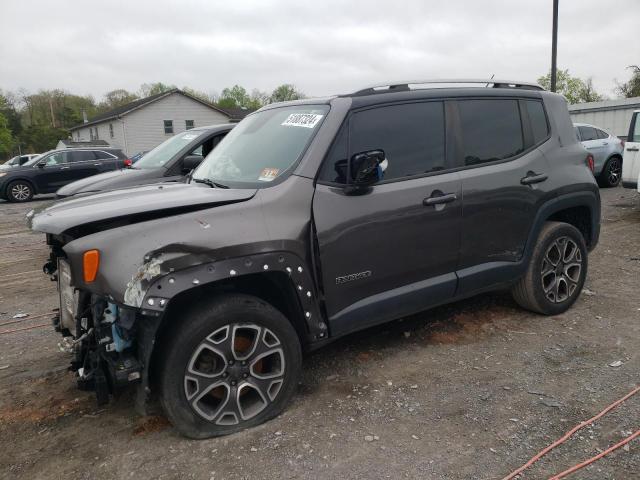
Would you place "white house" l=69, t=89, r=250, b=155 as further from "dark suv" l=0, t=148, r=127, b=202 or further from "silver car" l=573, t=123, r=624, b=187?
"silver car" l=573, t=123, r=624, b=187

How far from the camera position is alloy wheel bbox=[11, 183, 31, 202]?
16.8 meters

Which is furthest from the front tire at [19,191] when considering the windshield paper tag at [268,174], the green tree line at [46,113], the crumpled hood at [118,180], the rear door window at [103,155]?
the green tree line at [46,113]

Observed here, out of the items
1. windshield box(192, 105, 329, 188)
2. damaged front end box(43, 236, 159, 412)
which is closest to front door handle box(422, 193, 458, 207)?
windshield box(192, 105, 329, 188)

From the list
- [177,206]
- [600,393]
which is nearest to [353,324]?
[177,206]

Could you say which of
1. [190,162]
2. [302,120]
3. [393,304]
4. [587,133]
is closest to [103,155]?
[190,162]

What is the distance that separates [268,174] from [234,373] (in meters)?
1.25

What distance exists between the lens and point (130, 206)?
9.50ft

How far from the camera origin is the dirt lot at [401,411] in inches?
108

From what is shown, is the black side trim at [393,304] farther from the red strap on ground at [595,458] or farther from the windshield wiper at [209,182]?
the red strap on ground at [595,458]

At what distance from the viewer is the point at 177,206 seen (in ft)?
9.40

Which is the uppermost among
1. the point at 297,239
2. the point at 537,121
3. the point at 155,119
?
the point at 155,119

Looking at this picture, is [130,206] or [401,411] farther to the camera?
[401,411]

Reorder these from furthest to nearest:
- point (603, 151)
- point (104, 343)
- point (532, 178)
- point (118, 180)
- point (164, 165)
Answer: point (603, 151)
point (164, 165)
point (118, 180)
point (532, 178)
point (104, 343)

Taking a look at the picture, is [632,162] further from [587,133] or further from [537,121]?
[537,121]
